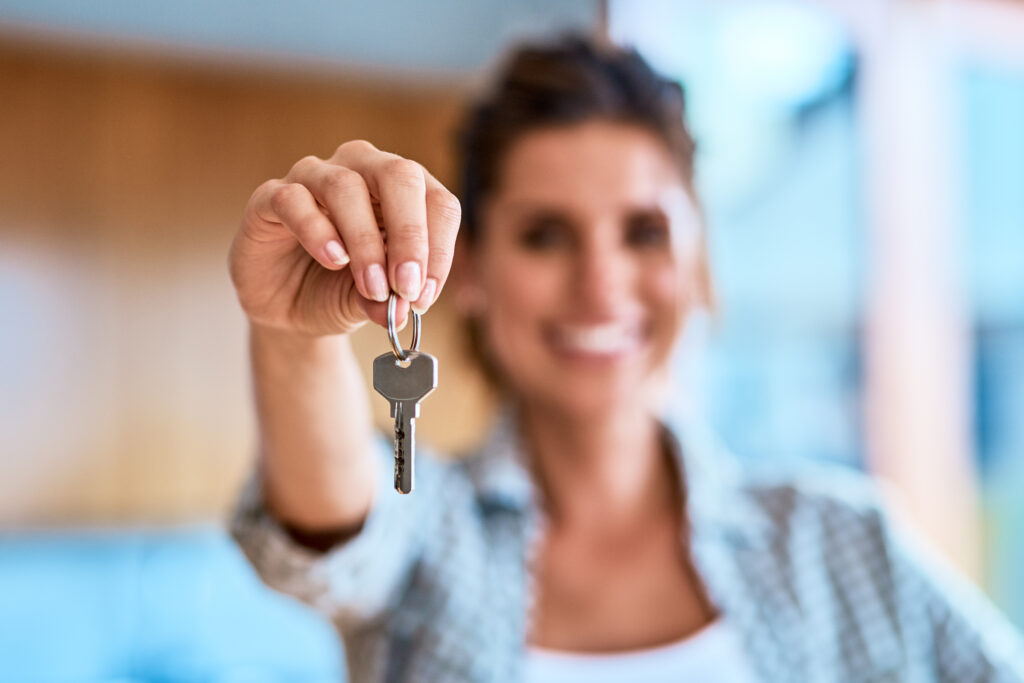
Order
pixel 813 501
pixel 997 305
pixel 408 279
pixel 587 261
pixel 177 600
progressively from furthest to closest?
pixel 997 305 < pixel 177 600 < pixel 813 501 < pixel 587 261 < pixel 408 279

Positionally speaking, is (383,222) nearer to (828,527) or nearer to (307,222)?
(307,222)

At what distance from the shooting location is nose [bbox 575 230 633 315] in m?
0.57

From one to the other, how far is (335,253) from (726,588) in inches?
18.6

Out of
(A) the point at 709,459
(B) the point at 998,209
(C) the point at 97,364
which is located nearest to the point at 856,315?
(B) the point at 998,209

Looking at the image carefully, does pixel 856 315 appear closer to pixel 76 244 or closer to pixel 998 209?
pixel 998 209

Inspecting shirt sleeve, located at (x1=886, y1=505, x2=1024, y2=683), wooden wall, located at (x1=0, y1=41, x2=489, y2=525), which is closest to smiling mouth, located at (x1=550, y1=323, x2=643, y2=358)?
shirt sleeve, located at (x1=886, y1=505, x2=1024, y2=683)

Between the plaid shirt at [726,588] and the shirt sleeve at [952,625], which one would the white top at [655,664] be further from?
the shirt sleeve at [952,625]

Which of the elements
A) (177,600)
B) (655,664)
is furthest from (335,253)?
(177,600)

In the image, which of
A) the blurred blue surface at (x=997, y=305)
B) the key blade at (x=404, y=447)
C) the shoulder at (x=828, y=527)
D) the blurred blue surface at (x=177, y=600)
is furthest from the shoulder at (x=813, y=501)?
the blurred blue surface at (x=997, y=305)

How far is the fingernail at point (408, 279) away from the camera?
234mm

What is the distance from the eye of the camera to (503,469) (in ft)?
2.20

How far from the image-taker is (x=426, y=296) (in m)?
0.24

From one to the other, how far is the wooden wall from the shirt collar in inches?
28.7

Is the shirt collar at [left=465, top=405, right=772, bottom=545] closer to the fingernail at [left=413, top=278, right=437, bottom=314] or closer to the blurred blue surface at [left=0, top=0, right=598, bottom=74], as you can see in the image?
the fingernail at [left=413, top=278, right=437, bottom=314]
